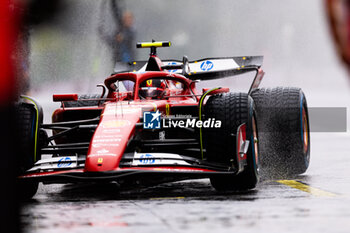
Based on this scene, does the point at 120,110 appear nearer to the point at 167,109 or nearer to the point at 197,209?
the point at 167,109

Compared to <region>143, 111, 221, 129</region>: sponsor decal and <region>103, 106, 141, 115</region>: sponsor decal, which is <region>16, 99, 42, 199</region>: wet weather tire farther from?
<region>143, 111, 221, 129</region>: sponsor decal

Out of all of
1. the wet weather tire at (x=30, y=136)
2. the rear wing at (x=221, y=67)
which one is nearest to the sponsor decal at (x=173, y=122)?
the wet weather tire at (x=30, y=136)

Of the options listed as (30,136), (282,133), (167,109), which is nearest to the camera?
(30,136)

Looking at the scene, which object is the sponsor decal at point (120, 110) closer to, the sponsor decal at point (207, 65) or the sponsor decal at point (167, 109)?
the sponsor decal at point (167, 109)

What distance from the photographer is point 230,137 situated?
6098mm

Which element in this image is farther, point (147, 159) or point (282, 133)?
point (282, 133)

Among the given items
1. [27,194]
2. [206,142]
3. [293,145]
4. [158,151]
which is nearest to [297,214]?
[206,142]

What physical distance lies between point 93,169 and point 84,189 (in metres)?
1.70

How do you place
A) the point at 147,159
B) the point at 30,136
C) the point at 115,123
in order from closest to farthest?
the point at 147,159
the point at 115,123
the point at 30,136

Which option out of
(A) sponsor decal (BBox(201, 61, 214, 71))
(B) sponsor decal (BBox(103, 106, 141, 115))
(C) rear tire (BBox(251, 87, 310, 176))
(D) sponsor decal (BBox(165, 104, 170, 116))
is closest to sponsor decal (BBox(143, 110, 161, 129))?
(B) sponsor decal (BBox(103, 106, 141, 115))

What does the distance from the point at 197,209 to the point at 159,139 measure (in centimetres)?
225

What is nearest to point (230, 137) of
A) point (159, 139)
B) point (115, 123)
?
point (159, 139)

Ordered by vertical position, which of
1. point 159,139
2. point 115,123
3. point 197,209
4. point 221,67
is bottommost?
point 197,209

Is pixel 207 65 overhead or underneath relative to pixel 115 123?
overhead
